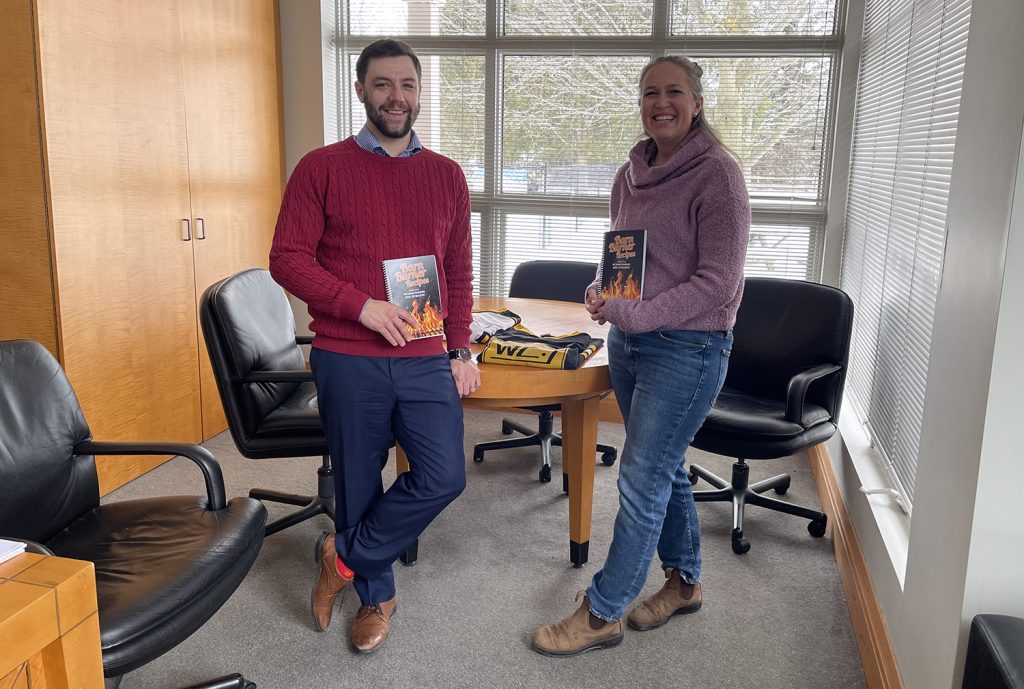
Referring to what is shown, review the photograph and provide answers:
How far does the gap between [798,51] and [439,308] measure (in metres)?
2.84

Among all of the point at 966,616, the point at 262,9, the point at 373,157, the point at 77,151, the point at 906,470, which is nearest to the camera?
the point at 966,616

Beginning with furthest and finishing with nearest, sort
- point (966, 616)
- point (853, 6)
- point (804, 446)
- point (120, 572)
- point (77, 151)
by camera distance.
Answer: point (853, 6) → point (77, 151) → point (804, 446) → point (120, 572) → point (966, 616)

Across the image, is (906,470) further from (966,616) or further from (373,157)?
(373,157)

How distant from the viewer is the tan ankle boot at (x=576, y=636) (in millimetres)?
2197

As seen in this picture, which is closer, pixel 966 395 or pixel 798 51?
pixel 966 395

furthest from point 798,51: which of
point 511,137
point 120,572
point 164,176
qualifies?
point 120,572

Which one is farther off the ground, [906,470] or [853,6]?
[853,6]

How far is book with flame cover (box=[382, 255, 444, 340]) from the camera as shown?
198 cm

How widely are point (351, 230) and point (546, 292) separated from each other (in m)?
1.99

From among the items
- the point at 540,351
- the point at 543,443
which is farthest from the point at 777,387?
the point at 540,351

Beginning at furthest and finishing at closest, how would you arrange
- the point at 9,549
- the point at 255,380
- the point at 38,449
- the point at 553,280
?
the point at 553,280
the point at 255,380
the point at 38,449
the point at 9,549

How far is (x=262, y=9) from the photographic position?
418 centimetres

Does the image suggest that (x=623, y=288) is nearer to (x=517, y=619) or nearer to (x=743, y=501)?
(x=517, y=619)

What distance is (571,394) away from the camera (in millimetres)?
2402
